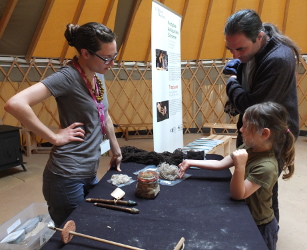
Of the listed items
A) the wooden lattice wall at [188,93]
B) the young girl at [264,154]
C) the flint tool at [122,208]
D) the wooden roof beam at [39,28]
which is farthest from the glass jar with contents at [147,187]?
the wooden lattice wall at [188,93]

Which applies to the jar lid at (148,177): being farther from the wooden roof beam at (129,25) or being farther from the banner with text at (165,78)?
the wooden roof beam at (129,25)

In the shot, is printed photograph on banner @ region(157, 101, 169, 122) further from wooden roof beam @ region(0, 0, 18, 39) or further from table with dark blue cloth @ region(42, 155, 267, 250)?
wooden roof beam @ region(0, 0, 18, 39)

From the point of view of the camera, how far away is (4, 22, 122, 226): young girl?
101 cm

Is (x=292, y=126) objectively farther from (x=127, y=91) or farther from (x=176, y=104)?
(x=127, y=91)

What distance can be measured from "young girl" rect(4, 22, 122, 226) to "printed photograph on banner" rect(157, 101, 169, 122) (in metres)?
0.91

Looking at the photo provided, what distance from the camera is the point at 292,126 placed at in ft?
3.94

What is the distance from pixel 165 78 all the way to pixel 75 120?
3.75ft

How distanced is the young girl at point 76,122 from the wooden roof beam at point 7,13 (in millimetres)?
2606

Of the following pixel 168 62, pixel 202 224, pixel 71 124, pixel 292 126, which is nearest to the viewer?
pixel 202 224

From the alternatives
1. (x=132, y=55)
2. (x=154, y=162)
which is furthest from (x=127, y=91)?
(x=154, y=162)

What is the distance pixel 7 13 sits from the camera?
10.4 ft

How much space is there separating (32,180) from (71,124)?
91.1 inches

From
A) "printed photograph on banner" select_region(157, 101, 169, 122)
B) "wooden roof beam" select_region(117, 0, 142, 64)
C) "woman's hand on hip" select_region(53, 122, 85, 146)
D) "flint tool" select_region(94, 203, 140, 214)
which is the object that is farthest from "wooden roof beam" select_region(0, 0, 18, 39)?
"flint tool" select_region(94, 203, 140, 214)

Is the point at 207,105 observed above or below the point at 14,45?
below
